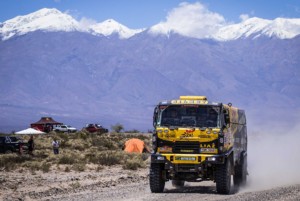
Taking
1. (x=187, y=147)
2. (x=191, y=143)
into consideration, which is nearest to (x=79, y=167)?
(x=187, y=147)

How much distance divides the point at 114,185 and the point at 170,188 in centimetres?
257

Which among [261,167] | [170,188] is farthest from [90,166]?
[170,188]

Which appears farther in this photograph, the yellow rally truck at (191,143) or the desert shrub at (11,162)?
the desert shrub at (11,162)

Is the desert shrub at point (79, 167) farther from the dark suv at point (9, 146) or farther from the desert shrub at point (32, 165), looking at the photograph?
the dark suv at point (9, 146)

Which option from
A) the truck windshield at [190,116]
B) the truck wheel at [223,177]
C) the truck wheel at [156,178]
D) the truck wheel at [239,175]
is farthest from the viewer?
the truck wheel at [239,175]

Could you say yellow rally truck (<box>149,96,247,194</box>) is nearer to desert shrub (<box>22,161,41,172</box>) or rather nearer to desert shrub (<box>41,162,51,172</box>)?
desert shrub (<box>41,162,51,172</box>)

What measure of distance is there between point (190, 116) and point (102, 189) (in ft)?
16.3

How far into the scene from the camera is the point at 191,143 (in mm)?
19688

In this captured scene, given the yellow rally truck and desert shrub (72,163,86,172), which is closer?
the yellow rally truck

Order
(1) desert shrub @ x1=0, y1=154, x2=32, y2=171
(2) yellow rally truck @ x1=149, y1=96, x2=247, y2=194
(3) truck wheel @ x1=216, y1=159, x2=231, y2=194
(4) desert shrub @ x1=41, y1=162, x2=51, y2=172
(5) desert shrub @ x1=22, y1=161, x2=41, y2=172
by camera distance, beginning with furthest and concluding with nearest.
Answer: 1. (1) desert shrub @ x1=0, y1=154, x2=32, y2=171
2. (5) desert shrub @ x1=22, y1=161, x2=41, y2=172
3. (4) desert shrub @ x1=41, y1=162, x2=51, y2=172
4. (3) truck wheel @ x1=216, y1=159, x2=231, y2=194
5. (2) yellow rally truck @ x1=149, y1=96, x2=247, y2=194

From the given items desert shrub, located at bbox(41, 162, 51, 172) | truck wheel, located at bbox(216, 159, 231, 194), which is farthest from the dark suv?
truck wheel, located at bbox(216, 159, 231, 194)

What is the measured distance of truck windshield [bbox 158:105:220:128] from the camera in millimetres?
20047

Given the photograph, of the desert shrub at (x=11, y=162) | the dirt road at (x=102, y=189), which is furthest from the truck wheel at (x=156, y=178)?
the desert shrub at (x=11, y=162)

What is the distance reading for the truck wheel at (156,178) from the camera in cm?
2031
